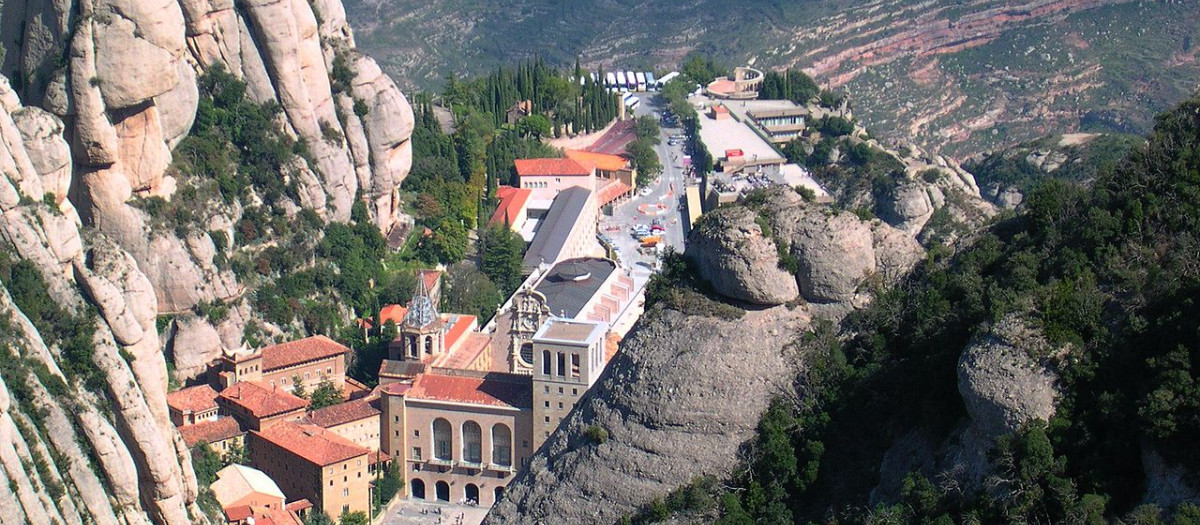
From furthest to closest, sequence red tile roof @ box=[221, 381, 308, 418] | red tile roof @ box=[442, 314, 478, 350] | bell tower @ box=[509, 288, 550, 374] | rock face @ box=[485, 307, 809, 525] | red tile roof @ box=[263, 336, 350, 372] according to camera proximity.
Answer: bell tower @ box=[509, 288, 550, 374], red tile roof @ box=[442, 314, 478, 350], red tile roof @ box=[263, 336, 350, 372], red tile roof @ box=[221, 381, 308, 418], rock face @ box=[485, 307, 809, 525]

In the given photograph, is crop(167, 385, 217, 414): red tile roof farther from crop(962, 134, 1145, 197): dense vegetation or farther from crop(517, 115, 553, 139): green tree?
crop(962, 134, 1145, 197): dense vegetation

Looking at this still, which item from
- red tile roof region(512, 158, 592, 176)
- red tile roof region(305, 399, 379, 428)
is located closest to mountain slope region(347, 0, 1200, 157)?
red tile roof region(512, 158, 592, 176)

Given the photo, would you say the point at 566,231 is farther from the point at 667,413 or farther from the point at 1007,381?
the point at 1007,381

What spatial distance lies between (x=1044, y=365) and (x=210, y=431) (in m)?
40.8

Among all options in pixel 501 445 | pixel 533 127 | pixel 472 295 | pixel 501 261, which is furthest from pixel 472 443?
pixel 533 127

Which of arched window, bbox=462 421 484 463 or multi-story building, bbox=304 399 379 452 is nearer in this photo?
multi-story building, bbox=304 399 379 452

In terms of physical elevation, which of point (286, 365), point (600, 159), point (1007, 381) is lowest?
point (286, 365)

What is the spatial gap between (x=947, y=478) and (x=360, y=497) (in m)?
35.9

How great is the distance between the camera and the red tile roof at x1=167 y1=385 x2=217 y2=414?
68125mm

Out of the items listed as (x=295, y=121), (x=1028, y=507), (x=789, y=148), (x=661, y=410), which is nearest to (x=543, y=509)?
(x=661, y=410)

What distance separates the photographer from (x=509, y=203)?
9212cm

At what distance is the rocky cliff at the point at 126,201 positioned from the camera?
189ft

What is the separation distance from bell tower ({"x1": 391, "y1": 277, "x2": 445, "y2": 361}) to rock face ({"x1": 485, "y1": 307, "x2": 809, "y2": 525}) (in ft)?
107

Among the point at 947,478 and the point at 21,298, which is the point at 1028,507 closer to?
the point at 947,478
